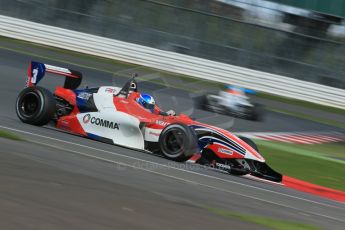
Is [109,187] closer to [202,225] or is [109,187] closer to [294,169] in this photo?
[202,225]

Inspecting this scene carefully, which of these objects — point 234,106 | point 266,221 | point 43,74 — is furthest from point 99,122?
point 234,106

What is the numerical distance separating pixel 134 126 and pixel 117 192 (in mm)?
3947

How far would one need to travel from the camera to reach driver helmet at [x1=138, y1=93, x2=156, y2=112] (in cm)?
1032

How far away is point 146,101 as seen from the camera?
10.4 metres

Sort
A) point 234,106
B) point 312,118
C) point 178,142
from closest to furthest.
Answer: point 178,142 → point 234,106 → point 312,118

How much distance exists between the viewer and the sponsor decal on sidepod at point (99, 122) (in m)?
10.2

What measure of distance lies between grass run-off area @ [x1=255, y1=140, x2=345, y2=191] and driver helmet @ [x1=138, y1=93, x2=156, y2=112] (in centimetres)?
240

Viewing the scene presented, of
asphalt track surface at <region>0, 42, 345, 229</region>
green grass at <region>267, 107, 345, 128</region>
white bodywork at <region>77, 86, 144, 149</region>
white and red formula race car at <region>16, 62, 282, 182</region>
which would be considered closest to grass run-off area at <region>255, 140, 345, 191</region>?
white and red formula race car at <region>16, 62, 282, 182</region>

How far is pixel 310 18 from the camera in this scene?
72.1ft

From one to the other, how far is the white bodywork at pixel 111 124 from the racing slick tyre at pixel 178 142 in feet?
1.42

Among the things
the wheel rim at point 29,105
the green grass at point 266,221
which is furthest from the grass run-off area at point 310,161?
the green grass at point 266,221

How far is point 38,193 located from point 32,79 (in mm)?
5989

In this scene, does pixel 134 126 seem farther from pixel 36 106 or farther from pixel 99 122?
pixel 36 106

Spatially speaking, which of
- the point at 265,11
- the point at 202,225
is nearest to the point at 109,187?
the point at 202,225
